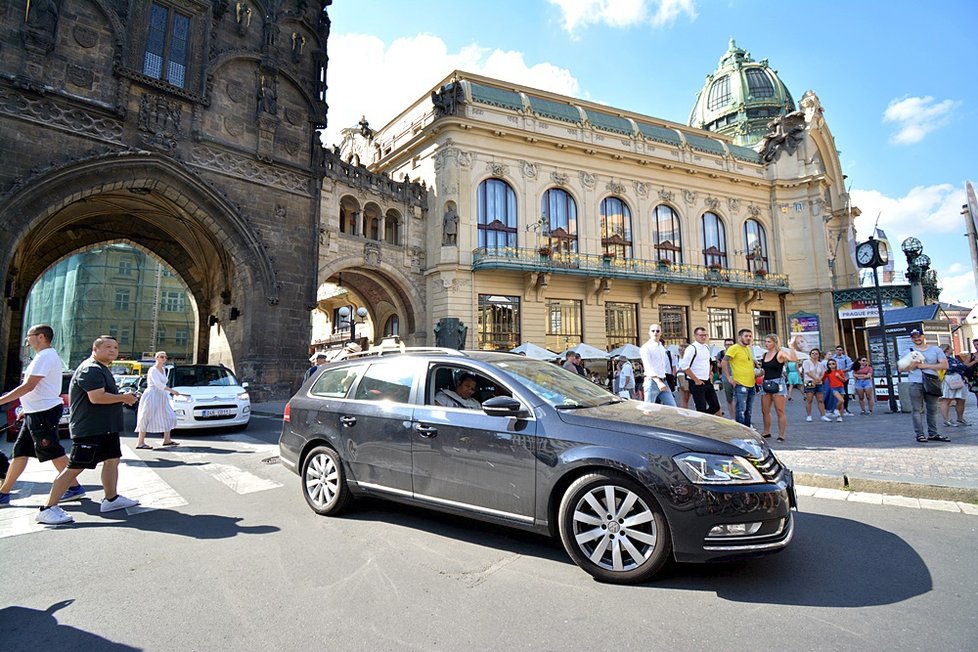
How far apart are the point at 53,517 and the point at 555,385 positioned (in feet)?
15.9

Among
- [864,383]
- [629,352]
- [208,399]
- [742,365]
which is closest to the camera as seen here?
[742,365]

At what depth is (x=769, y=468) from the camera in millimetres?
3311

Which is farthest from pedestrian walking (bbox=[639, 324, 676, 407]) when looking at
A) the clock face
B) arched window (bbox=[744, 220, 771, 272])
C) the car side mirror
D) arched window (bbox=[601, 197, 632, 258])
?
arched window (bbox=[744, 220, 771, 272])

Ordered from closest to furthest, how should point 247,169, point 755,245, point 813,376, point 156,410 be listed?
point 156,410 < point 813,376 < point 247,169 < point 755,245

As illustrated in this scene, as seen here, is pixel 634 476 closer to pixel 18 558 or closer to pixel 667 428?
pixel 667 428

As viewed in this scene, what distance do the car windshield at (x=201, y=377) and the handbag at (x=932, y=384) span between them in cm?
1398

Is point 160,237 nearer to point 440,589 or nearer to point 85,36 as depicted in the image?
point 85,36

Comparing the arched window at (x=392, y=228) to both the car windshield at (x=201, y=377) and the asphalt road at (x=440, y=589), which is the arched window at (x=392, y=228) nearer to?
the car windshield at (x=201, y=377)

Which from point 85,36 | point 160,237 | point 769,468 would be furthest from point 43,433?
point 160,237

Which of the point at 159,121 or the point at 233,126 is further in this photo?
the point at 233,126

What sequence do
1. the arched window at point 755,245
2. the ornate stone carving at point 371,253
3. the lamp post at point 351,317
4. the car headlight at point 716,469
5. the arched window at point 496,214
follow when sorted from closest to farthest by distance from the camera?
the car headlight at point 716,469 < the ornate stone carving at point 371,253 < the arched window at point 496,214 < the lamp post at point 351,317 < the arched window at point 755,245

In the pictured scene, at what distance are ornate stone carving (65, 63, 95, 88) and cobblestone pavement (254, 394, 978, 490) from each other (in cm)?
2105

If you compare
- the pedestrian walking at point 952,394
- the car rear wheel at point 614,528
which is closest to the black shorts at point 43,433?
the car rear wheel at point 614,528

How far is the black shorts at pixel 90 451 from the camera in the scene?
4.72m
